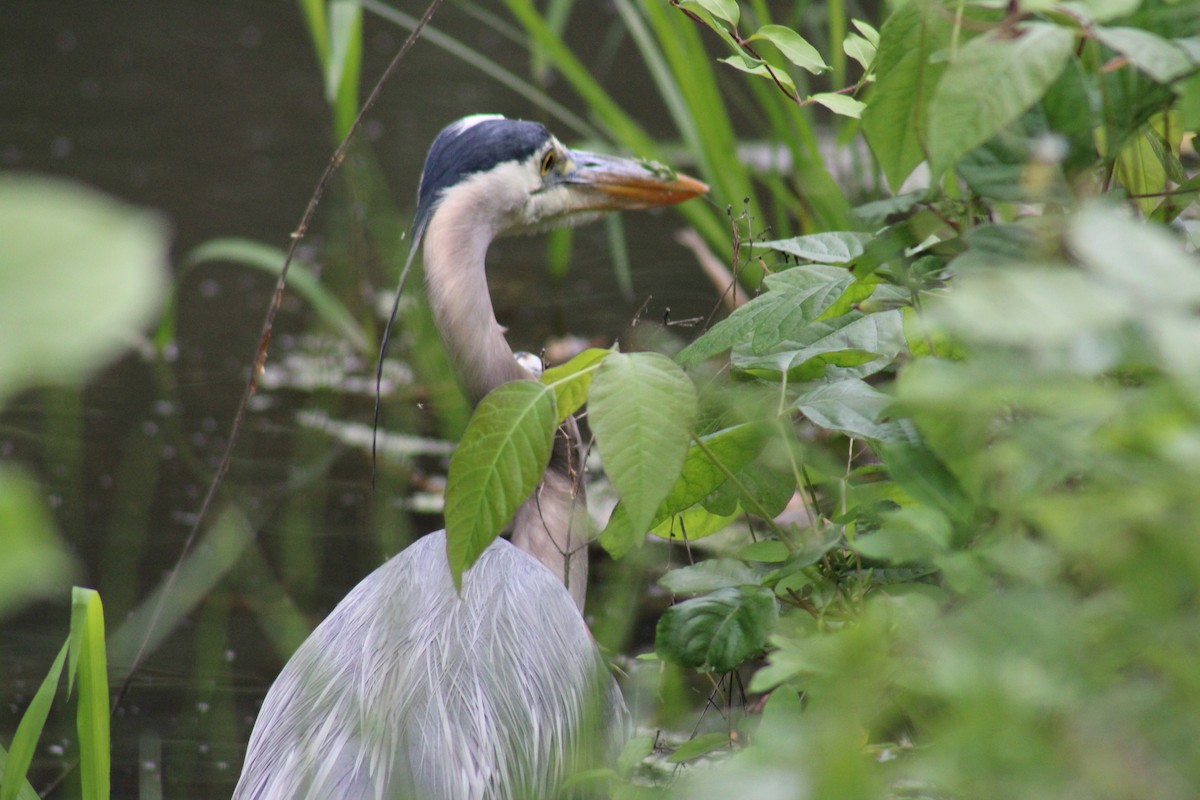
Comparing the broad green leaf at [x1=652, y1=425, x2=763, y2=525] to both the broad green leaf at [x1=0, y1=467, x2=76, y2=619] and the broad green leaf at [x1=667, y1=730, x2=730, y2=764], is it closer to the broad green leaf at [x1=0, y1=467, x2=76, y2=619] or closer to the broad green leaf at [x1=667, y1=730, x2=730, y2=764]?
the broad green leaf at [x1=667, y1=730, x2=730, y2=764]

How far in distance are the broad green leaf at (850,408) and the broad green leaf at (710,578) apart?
13 centimetres

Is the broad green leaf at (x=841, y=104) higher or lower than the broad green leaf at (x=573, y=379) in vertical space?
higher

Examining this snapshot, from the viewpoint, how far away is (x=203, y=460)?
8.96 feet

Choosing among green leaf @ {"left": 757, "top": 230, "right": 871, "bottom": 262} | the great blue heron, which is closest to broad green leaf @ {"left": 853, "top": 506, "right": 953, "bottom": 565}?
green leaf @ {"left": 757, "top": 230, "right": 871, "bottom": 262}

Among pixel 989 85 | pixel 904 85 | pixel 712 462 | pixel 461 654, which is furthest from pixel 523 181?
pixel 989 85

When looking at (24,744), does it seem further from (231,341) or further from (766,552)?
(231,341)

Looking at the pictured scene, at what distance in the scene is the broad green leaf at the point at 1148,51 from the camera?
1.97 ft

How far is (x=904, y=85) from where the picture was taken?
2.48ft

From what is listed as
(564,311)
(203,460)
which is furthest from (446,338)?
(564,311)

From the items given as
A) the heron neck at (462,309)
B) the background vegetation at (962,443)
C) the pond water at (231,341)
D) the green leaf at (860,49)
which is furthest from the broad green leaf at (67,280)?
the heron neck at (462,309)

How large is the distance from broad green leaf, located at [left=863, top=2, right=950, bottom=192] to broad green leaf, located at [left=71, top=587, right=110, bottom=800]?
813 millimetres

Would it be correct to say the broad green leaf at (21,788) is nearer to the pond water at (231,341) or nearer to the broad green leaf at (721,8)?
the pond water at (231,341)

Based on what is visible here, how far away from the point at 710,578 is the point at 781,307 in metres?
0.20

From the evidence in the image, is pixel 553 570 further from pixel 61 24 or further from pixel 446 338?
pixel 61 24
